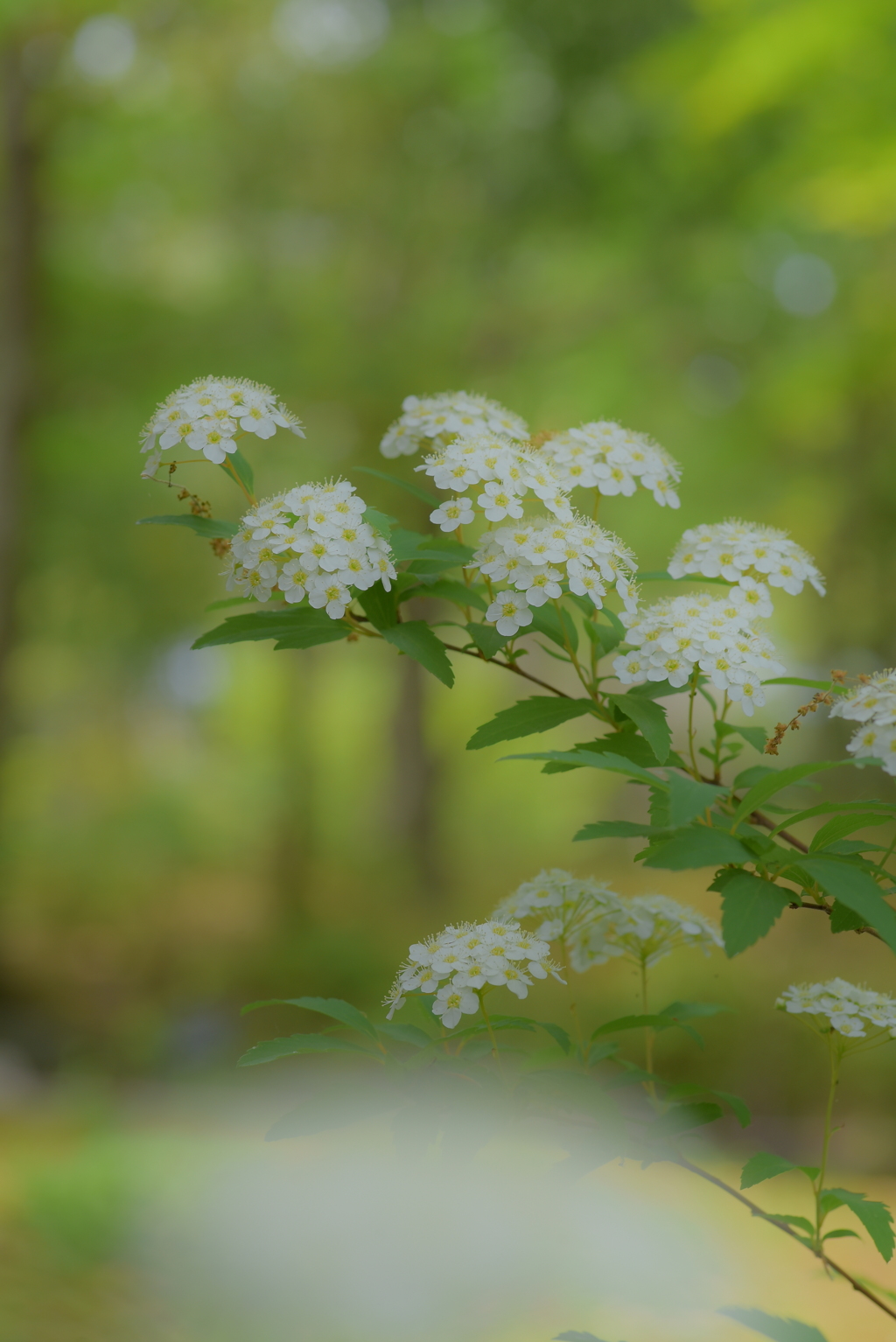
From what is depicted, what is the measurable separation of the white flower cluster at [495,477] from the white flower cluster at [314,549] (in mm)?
83

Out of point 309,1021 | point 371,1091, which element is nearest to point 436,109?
point 309,1021

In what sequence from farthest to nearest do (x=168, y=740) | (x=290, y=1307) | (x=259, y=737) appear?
(x=168, y=740)
(x=259, y=737)
(x=290, y=1307)

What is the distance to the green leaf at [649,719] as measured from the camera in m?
0.92

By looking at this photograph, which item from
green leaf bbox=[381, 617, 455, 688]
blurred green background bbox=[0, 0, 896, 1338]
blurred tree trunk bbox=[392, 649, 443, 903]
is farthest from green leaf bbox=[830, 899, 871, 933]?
blurred tree trunk bbox=[392, 649, 443, 903]

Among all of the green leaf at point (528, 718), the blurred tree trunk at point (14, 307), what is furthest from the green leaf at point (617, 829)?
the blurred tree trunk at point (14, 307)

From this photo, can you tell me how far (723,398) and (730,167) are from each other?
2016 mm

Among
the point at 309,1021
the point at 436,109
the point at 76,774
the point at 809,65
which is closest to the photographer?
the point at 809,65

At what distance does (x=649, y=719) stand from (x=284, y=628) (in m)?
0.36

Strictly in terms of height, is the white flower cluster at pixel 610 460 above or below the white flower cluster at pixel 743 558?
above

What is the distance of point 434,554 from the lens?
95 cm

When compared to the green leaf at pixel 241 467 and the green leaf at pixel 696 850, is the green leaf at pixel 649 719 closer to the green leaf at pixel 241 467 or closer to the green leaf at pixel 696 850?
the green leaf at pixel 696 850

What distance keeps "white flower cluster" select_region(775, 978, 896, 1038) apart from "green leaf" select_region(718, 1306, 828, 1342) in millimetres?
277

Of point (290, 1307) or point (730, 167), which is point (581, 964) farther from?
point (730, 167)

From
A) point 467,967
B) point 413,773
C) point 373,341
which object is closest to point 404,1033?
point 467,967
